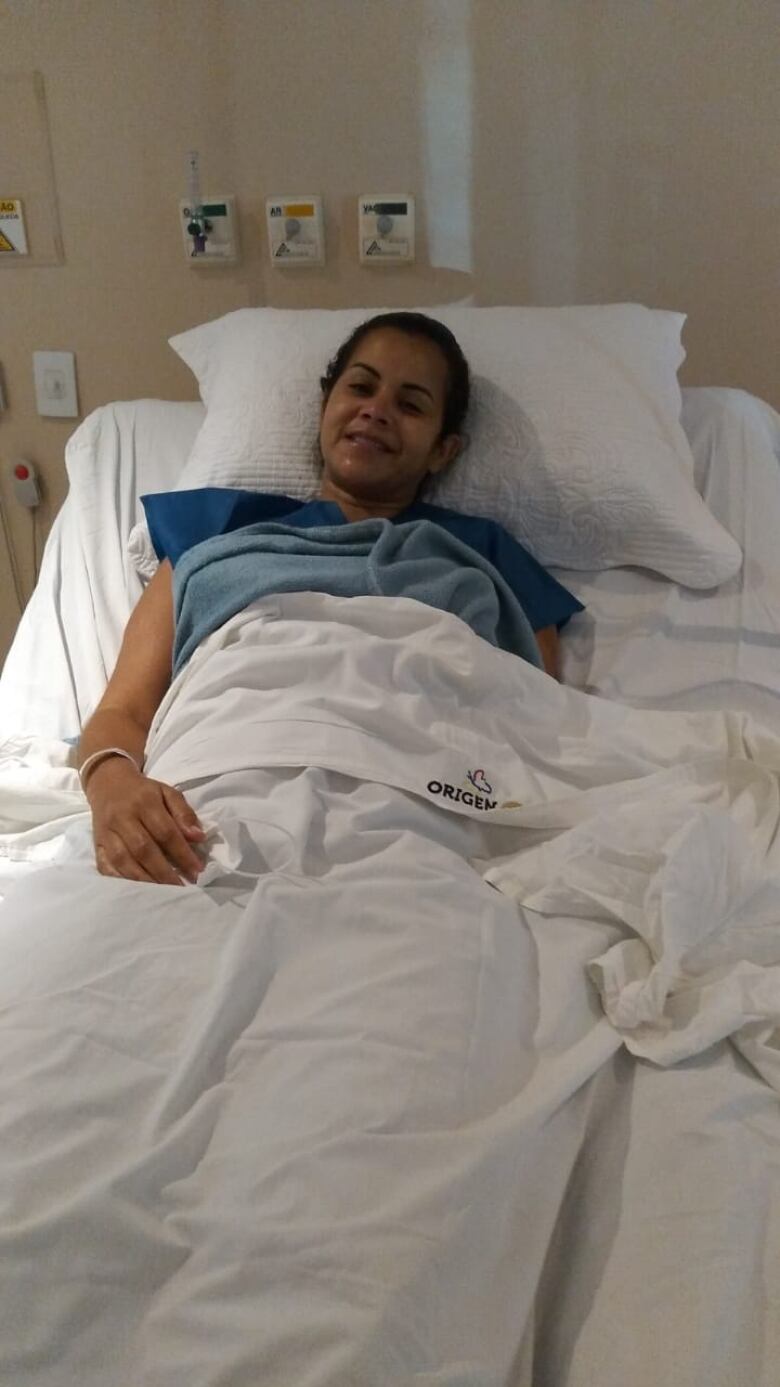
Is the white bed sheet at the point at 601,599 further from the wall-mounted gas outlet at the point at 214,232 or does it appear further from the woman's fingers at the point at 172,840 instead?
the woman's fingers at the point at 172,840

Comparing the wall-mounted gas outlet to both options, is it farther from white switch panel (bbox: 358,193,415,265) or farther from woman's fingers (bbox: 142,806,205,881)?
woman's fingers (bbox: 142,806,205,881)

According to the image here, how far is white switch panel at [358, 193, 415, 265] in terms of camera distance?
164 centimetres

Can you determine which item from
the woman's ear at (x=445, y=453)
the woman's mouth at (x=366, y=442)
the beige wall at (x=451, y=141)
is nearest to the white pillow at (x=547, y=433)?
the woman's ear at (x=445, y=453)

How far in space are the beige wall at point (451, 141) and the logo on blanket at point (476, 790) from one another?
108cm

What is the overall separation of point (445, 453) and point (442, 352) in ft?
0.45

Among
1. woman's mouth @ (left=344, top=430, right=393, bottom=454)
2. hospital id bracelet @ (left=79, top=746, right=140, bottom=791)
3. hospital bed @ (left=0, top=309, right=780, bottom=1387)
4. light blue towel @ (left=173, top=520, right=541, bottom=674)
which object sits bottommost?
hospital bed @ (left=0, top=309, right=780, bottom=1387)

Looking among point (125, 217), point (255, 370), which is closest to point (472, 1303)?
point (255, 370)

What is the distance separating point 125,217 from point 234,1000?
5.24ft

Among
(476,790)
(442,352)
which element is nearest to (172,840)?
(476,790)

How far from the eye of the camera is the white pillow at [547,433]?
131 centimetres

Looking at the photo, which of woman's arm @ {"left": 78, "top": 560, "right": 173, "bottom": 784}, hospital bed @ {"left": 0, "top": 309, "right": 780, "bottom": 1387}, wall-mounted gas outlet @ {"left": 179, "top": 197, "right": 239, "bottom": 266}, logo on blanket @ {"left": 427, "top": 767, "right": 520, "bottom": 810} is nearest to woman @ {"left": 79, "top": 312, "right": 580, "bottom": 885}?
woman's arm @ {"left": 78, "top": 560, "right": 173, "bottom": 784}

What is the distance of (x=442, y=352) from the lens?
4.41ft

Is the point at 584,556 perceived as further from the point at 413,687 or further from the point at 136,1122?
the point at 136,1122

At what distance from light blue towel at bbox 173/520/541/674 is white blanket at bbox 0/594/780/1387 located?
91 millimetres
